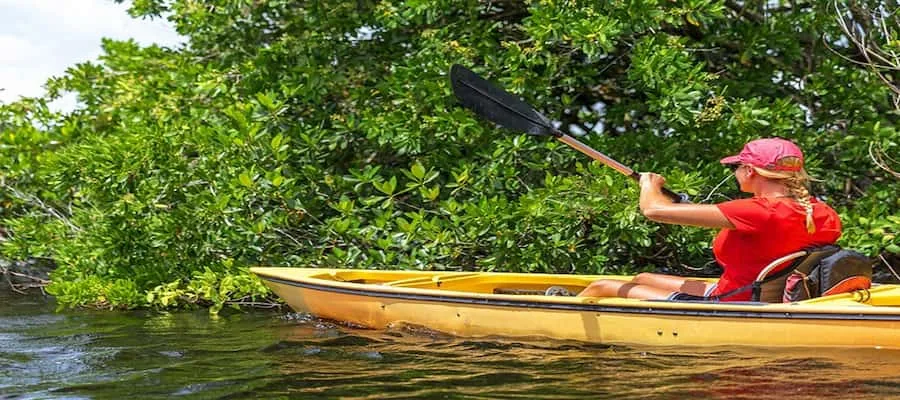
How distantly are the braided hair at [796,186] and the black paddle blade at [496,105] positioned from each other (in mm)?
1798

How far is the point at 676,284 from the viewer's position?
6637 mm

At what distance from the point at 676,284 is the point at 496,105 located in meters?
1.70

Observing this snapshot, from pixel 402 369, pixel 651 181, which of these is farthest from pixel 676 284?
pixel 402 369

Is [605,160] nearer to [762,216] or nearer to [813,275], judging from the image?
[762,216]

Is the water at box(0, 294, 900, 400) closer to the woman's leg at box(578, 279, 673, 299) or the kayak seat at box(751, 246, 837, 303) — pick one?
the kayak seat at box(751, 246, 837, 303)

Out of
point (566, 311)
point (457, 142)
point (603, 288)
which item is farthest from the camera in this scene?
point (457, 142)

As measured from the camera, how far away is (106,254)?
30.1ft

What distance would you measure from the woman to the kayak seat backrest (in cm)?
5

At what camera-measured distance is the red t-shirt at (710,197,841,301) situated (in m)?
5.55

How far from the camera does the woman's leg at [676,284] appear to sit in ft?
21.6

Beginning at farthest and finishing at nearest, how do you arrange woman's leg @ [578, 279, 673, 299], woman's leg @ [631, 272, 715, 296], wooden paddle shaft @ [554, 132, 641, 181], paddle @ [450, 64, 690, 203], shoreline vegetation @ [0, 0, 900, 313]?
shoreline vegetation @ [0, 0, 900, 313], paddle @ [450, 64, 690, 203], wooden paddle shaft @ [554, 132, 641, 181], woman's leg @ [631, 272, 715, 296], woman's leg @ [578, 279, 673, 299]

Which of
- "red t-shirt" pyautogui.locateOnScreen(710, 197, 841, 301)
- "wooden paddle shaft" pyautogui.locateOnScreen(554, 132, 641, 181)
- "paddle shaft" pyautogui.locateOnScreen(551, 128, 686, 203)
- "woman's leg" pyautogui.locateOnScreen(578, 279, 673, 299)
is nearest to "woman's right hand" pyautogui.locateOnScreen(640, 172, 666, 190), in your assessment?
"paddle shaft" pyautogui.locateOnScreen(551, 128, 686, 203)

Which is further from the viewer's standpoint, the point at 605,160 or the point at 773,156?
the point at 605,160

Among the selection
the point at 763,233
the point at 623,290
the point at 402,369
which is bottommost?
the point at 402,369
